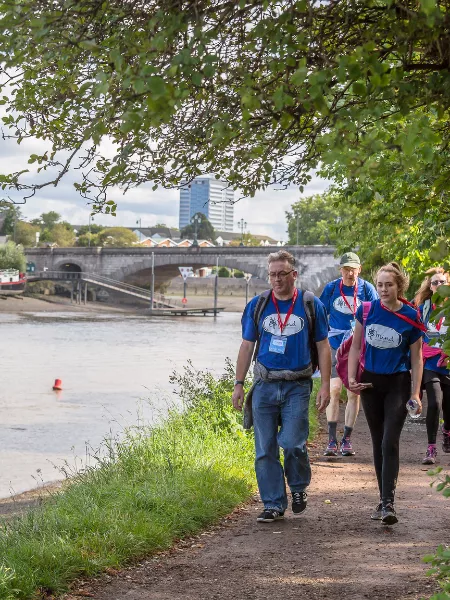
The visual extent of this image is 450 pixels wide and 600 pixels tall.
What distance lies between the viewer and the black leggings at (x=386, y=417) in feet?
21.7

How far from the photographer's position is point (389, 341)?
6.74 m

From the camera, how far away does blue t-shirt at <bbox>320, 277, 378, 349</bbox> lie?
30.8 feet

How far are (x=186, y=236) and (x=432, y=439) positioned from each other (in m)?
186

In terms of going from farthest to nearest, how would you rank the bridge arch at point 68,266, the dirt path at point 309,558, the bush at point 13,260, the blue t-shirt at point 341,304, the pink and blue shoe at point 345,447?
the bridge arch at point 68,266
the bush at point 13,260
the pink and blue shoe at point 345,447
the blue t-shirt at point 341,304
the dirt path at point 309,558

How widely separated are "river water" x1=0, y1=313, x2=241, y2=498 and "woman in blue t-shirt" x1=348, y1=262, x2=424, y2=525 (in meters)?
4.07

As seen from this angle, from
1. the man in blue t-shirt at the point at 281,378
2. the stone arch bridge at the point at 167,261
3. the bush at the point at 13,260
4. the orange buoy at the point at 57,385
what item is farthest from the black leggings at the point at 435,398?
the bush at the point at 13,260

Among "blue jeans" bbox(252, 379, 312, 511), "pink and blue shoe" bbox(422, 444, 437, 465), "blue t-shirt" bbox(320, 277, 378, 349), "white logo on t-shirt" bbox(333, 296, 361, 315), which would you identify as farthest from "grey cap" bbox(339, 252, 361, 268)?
"blue jeans" bbox(252, 379, 312, 511)

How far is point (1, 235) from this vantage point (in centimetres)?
16050

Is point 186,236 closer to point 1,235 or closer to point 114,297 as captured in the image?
point 1,235

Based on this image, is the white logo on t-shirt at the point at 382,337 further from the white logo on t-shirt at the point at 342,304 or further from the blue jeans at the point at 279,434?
the white logo on t-shirt at the point at 342,304

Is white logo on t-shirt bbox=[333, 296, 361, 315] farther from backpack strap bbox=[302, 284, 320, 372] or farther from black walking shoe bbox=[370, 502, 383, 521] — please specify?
black walking shoe bbox=[370, 502, 383, 521]

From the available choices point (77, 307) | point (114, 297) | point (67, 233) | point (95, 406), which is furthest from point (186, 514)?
point (67, 233)

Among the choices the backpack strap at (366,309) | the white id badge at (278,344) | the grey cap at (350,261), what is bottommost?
the white id badge at (278,344)

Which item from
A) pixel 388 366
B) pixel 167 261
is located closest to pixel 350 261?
pixel 388 366
